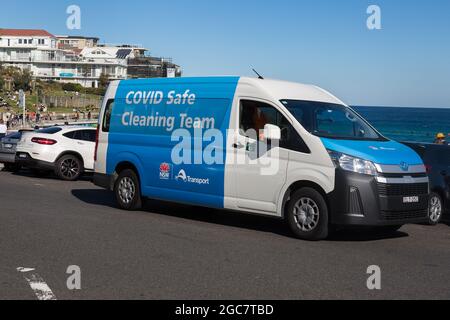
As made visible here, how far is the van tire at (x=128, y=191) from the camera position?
1155cm

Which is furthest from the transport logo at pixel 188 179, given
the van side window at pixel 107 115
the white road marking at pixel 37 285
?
the white road marking at pixel 37 285

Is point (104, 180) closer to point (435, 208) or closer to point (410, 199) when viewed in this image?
point (410, 199)

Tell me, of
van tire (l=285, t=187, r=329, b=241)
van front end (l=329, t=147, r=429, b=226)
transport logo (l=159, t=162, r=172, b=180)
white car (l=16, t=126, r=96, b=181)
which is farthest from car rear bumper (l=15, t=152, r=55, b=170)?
van front end (l=329, t=147, r=429, b=226)

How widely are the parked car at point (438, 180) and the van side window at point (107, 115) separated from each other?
225 inches

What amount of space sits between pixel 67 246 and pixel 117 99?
4356 millimetres

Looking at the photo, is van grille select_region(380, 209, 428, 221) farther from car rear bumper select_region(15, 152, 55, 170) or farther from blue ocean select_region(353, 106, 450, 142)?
blue ocean select_region(353, 106, 450, 142)

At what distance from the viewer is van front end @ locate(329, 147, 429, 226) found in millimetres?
8602

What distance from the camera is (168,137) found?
426 inches

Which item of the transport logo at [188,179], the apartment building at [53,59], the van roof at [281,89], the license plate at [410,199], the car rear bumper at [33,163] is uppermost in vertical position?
the apartment building at [53,59]

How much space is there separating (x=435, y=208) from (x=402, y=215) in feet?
→ 8.53

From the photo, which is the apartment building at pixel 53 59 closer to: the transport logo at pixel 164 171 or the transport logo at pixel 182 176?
the transport logo at pixel 164 171
